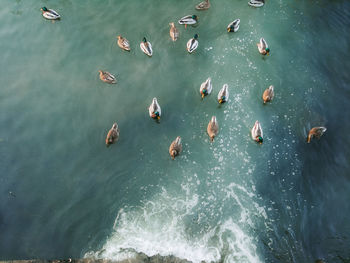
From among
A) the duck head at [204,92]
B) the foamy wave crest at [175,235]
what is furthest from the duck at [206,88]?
the foamy wave crest at [175,235]

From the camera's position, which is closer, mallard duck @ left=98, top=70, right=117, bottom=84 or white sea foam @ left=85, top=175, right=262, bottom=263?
white sea foam @ left=85, top=175, right=262, bottom=263

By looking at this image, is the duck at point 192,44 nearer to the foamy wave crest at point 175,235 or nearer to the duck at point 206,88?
the duck at point 206,88

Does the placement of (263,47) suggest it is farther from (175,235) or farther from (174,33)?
(175,235)

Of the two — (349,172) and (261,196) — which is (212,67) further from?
(349,172)

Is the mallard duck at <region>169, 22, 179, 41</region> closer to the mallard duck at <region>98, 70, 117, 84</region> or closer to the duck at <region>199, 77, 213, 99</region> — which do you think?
the duck at <region>199, 77, 213, 99</region>

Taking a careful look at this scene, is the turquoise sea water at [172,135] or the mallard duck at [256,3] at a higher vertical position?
the mallard duck at [256,3]

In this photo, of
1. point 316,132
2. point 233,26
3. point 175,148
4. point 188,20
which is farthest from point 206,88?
point 316,132

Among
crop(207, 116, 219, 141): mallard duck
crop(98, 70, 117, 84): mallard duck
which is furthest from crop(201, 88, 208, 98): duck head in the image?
crop(98, 70, 117, 84): mallard duck
